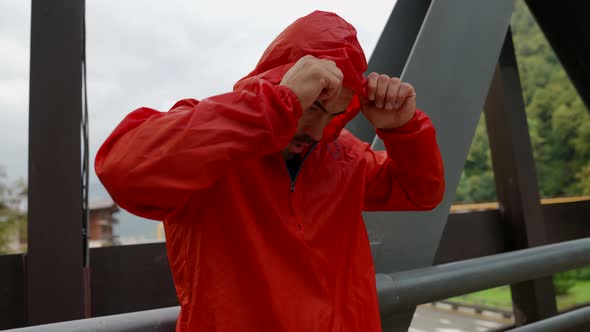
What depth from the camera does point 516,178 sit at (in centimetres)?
250

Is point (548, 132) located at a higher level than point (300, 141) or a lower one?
lower

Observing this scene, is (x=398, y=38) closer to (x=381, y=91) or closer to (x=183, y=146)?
(x=381, y=91)

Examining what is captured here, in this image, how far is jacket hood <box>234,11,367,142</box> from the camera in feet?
2.61

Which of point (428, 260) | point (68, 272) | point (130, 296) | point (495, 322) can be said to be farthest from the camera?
point (495, 322)

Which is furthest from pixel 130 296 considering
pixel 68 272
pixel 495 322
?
pixel 495 322

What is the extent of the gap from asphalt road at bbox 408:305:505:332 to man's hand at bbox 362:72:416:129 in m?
10.6

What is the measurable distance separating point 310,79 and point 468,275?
2.08 feet

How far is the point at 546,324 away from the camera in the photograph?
49.2 inches

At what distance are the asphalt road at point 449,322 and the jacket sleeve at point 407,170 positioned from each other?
10400 millimetres

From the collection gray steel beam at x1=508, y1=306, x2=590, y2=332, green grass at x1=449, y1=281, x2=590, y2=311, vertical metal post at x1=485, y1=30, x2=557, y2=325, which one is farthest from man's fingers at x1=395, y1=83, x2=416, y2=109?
green grass at x1=449, y1=281, x2=590, y2=311

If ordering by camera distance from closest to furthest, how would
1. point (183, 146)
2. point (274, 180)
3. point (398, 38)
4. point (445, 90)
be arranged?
point (183, 146) → point (274, 180) → point (445, 90) → point (398, 38)

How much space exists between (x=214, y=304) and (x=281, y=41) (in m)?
0.47

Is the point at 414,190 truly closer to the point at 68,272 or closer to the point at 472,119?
the point at 472,119

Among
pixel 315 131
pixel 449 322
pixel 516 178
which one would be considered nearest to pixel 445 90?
pixel 315 131
